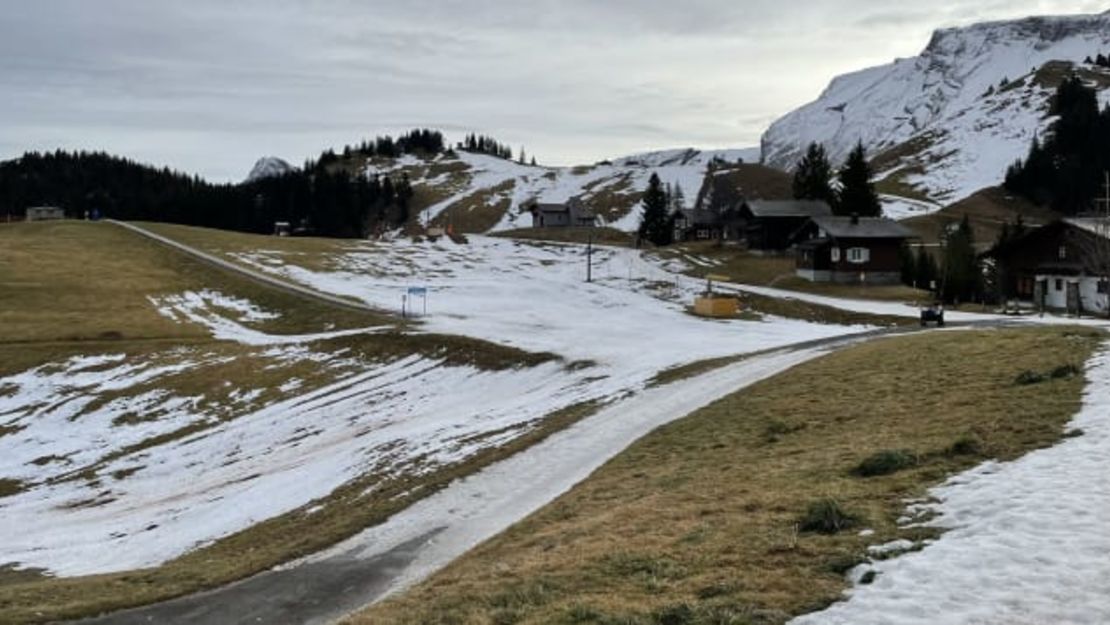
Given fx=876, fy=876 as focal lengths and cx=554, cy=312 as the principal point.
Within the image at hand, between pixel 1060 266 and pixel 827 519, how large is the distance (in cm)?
7334

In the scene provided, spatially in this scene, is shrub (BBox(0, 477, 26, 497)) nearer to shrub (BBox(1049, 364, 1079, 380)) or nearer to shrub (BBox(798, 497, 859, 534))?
shrub (BBox(798, 497, 859, 534))

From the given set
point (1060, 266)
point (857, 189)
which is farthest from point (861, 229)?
point (857, 189)

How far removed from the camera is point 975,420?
20672 mm

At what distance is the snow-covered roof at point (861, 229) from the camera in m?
91.2

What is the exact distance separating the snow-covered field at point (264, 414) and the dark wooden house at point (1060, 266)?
89.4 ft

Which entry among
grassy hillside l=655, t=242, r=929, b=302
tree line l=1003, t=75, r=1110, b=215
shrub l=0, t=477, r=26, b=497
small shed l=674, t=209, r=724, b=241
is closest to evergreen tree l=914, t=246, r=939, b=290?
grassy hillside l=655, t=242, r=929, b=302

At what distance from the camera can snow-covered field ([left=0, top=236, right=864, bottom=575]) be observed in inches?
1196

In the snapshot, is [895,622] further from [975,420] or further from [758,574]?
[975,420]

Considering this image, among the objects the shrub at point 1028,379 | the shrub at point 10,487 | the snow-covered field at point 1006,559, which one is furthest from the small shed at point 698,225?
the snow-covered field at point 1006,559

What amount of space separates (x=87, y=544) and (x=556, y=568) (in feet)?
71.2

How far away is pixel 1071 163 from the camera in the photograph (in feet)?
572

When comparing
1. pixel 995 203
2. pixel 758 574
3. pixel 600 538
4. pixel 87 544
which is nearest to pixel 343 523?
Result: pixel 600 538

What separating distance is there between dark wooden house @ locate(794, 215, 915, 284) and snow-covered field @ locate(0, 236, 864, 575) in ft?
69.8

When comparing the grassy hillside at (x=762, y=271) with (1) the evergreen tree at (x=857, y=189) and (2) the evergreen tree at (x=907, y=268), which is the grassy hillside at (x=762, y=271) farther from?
(1) the evergreen tree at (x=857, y=189)
